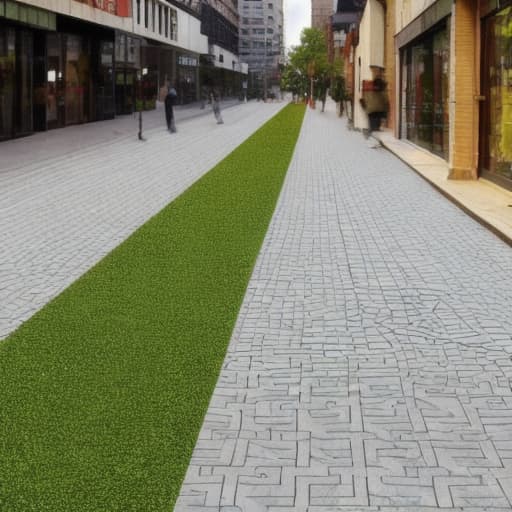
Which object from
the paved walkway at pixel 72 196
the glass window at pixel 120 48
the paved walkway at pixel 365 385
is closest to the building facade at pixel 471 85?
the paved walkway at pixel 72 196

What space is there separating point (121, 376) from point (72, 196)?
32.0 ft

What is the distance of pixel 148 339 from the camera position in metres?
6.30

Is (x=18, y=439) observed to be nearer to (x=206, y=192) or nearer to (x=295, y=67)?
(x=206, y=192)

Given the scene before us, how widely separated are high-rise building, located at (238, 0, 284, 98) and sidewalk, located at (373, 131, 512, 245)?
145m

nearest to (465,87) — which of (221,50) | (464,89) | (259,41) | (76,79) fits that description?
(464,89)

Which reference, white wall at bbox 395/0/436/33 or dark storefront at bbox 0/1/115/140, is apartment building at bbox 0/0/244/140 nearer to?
dark storefront at bbox 0/1/115/140

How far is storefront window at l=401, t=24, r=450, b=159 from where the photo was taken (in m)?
21.2

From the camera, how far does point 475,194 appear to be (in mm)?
14352

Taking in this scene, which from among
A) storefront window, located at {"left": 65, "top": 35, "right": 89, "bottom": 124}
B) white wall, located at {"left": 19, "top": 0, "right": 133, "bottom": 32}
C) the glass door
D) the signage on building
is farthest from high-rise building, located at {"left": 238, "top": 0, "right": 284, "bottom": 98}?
the glass door

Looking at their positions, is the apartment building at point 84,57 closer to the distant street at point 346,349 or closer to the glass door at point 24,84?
the glass door at point 24,84

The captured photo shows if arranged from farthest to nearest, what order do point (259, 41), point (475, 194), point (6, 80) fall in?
point (259, 41)
point (6, 80)
point (475, 194)

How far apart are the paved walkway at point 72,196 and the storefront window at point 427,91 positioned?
5256 millimetres

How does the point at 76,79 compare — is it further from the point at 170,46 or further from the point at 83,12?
the point at 170,46

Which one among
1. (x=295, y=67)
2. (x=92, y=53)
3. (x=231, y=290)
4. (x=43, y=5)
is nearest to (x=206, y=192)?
(x=231, y=290)
